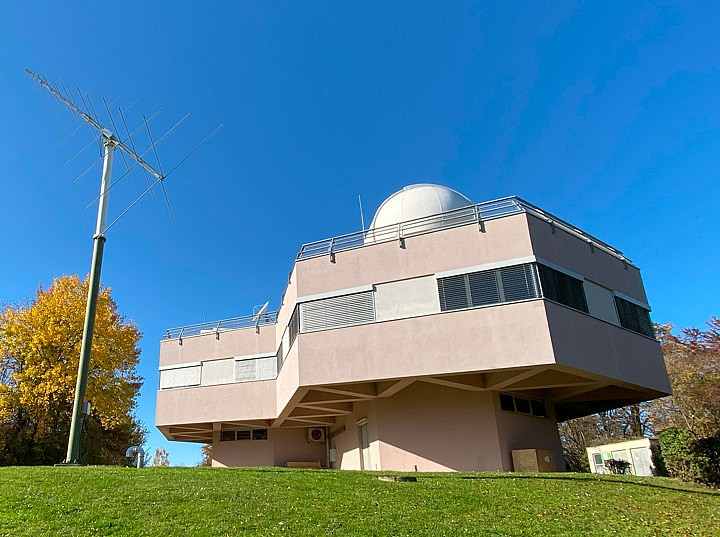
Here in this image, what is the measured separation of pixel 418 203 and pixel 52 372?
1919 cm

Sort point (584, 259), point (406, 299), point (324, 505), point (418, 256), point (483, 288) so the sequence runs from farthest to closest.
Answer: point (584, 259) → point (418, 256) → point (406, 299) → point (483, 288) → point (324, 505)

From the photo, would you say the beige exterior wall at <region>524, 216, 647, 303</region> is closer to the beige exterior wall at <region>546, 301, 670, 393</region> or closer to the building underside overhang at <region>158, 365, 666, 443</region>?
the beige exterior wall at <region>546, 301, 670, 393</region>

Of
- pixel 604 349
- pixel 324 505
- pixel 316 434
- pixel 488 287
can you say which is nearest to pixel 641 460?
pixel 604 349

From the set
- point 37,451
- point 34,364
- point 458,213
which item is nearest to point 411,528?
point 458,213

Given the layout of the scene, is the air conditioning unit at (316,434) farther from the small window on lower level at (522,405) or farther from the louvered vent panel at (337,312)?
the small window on lower level at (522,405)

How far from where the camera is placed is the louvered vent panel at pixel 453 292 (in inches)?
649

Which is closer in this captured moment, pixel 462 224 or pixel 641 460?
pixel 462 224

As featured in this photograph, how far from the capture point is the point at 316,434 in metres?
26.6

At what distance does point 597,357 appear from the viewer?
54.1 ft

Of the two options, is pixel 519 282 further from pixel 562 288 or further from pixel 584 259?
pixel 584 259

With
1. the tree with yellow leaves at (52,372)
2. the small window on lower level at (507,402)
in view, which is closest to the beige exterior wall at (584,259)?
the small window on lower level at (507,402)

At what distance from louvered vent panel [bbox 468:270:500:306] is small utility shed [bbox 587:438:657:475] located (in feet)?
46.3

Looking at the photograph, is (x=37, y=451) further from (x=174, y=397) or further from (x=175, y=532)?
(x=175, y=532)

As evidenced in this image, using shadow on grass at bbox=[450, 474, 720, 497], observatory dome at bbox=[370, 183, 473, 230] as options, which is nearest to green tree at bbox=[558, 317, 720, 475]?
shadow on grass at bbox=[450, 474, 720, 497]
